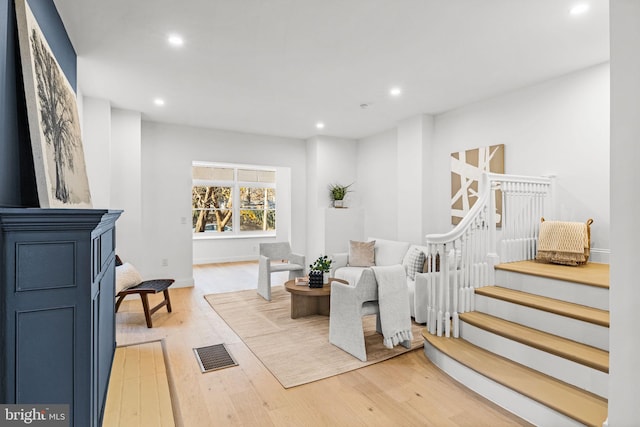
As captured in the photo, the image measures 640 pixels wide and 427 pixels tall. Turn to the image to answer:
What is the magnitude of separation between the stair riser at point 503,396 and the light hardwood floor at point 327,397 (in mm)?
49

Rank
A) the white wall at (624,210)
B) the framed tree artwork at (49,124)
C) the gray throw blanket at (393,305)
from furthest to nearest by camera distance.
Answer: the gray throw blanket at (393,305) → the framed tree artwork at (49,124) → the white wall at (624,210)

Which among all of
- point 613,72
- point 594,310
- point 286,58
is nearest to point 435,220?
point 594,310

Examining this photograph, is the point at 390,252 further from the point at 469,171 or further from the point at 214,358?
the point at 214,358

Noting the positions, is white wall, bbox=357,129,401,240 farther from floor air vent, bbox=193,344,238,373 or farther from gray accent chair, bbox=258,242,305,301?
floor air vent, bbox=193,344,238,373

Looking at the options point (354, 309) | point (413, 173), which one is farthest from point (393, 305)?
point (413, 173)

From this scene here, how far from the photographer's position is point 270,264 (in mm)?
5031

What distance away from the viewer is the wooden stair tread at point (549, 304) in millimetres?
2332

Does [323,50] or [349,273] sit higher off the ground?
[323,50]

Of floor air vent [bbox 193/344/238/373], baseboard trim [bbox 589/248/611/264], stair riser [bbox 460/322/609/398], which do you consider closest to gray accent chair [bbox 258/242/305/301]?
floor air vent [bbox 193/344/238/373]

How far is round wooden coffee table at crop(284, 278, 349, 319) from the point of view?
149 inches

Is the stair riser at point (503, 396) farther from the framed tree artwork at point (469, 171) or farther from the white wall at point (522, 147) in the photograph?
the framed tree artwork at point (469, 171)

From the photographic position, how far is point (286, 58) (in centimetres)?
327

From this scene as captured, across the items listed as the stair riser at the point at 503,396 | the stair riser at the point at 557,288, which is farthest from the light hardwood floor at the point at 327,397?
the stair riser at the point at 557,288

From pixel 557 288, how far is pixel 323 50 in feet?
9.34
